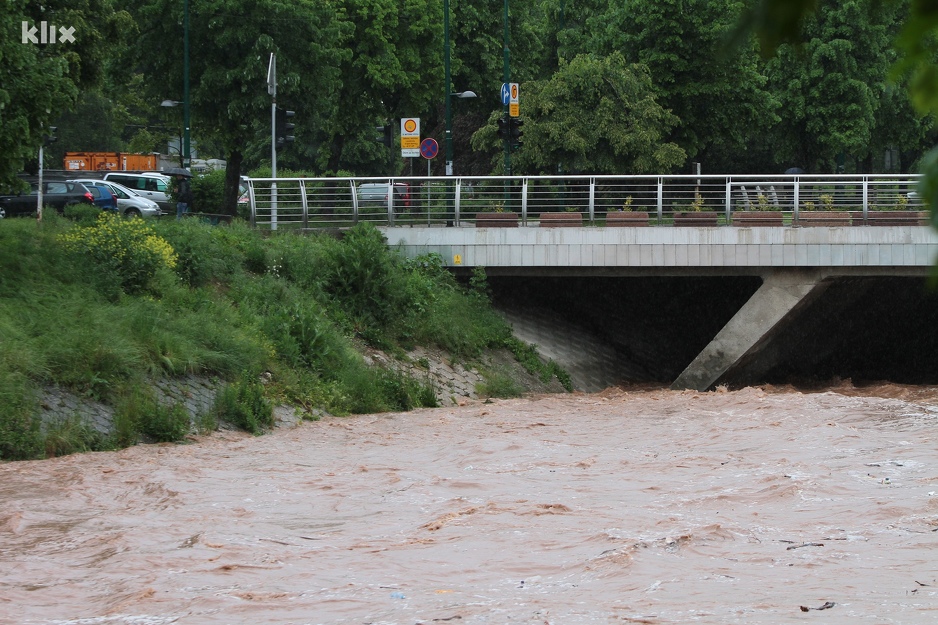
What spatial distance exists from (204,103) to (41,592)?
26340mm

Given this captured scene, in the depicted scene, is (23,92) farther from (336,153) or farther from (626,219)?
(336,153)

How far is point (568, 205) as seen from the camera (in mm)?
22375

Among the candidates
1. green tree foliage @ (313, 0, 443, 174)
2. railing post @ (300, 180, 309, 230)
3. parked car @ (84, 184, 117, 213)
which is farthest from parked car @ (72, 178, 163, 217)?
railing post @ (300, 180, 309, 230)

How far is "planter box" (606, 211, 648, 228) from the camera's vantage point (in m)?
21.9

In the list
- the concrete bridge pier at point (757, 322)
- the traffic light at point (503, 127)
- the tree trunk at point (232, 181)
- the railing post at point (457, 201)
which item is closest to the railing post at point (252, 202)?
the railing post at point (457, 201)

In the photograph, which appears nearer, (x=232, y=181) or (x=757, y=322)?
(x=757, y=322)

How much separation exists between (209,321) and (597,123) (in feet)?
57.8

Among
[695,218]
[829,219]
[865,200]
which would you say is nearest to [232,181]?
[695,218]

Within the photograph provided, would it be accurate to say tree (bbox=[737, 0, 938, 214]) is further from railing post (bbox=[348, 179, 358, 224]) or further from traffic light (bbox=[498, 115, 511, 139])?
traffic light (bbox=[498, 115, 511, 139])

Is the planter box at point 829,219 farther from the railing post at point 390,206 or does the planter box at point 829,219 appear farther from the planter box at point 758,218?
the railing post at point 390,206

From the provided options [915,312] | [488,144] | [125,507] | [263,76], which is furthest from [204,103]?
[125,507]

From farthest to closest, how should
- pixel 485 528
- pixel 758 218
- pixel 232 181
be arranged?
pixel 232 181
pixel 758 218
pixel 485 528

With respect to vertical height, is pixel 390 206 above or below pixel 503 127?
below

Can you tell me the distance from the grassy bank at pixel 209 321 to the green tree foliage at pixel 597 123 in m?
10.5
